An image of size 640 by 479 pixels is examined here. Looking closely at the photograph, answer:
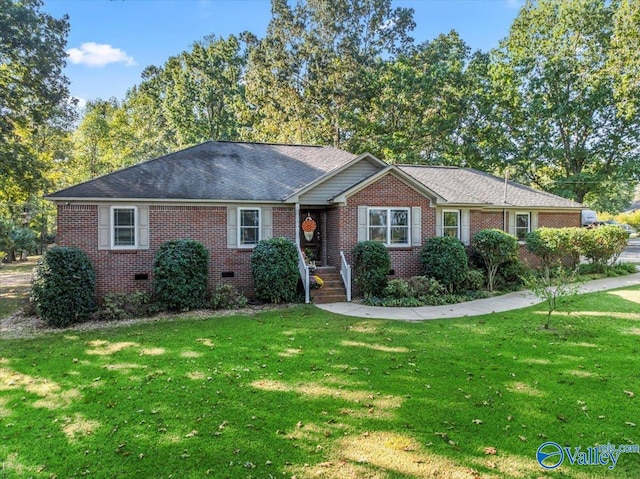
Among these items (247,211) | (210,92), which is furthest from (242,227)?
(210,92)

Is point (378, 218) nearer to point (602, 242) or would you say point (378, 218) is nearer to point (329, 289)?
point (329, 289)

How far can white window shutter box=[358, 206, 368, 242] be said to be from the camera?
13.1 metres

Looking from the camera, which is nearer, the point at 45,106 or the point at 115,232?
the point at 115,232

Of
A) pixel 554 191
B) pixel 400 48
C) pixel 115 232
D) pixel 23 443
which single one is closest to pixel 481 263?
pixel 115 232

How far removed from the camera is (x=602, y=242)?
15352 mm

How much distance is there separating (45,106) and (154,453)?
1755cm

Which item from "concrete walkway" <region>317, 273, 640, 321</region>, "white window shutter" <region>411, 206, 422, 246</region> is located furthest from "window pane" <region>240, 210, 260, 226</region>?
"white window shutter" <region>411, 206, 422, 246</region>

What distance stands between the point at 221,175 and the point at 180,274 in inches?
182

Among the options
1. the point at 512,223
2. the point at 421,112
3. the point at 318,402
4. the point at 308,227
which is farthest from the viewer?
the point at 421,112

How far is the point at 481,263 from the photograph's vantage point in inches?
575

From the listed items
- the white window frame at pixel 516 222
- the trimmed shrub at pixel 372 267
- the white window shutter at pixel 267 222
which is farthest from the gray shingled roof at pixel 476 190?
the white window shutter at pixel 267 222

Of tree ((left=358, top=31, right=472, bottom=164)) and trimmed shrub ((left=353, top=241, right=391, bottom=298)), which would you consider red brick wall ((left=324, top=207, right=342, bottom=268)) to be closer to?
trimmed shrub ((left=353, top=241, right=391, bottom=298))

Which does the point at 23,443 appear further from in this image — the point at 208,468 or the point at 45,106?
the point at 45,106

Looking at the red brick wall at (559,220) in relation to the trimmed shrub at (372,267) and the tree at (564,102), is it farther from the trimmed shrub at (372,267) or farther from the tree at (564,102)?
the tree at (564,102)
